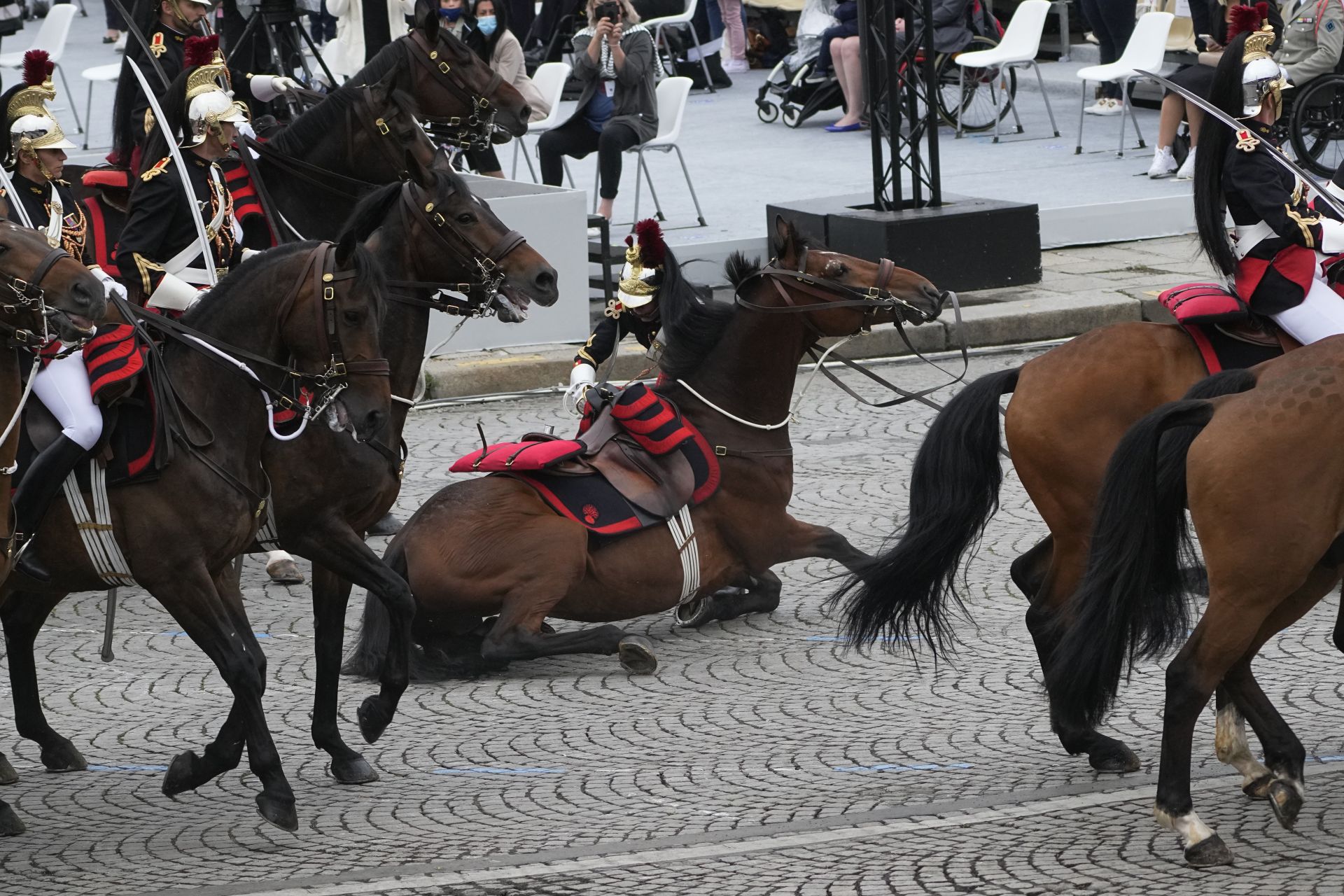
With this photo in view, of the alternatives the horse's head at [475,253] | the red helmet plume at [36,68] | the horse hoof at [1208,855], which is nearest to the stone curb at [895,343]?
the red helmet plume at [36,68]

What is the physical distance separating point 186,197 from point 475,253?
143cm

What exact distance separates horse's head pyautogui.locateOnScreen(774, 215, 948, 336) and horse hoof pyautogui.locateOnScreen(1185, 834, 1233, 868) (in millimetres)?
2850

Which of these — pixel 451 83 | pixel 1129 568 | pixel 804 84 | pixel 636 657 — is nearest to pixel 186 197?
pixel 451 83

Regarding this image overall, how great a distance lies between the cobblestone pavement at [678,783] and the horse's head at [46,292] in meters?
1.55

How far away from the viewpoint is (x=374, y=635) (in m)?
6.93

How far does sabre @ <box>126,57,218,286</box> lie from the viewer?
23.5 feet

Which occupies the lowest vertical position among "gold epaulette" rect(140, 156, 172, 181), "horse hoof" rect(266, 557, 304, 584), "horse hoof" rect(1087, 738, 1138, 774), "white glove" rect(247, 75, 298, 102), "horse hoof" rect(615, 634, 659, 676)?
"horse hoof" rect(266, 557, 304, 584)

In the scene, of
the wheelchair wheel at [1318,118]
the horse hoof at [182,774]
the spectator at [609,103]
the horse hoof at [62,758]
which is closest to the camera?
the horse hoof at [182,774]

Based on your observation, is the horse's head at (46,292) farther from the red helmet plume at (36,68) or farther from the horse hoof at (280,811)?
the red helmet plume at (36,68)

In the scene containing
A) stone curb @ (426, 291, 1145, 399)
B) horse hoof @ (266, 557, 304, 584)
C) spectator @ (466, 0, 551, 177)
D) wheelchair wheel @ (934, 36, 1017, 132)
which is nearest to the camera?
horse hoof @ (266, 557, 304, 584)

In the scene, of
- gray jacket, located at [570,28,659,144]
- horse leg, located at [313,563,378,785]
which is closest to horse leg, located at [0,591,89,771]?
horse leg, located at [313,563,378,785]

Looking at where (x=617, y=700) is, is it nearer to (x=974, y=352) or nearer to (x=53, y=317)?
(x=53, y=317)

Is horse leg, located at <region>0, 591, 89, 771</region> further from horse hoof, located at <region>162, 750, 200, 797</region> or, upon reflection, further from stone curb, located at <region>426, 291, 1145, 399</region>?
stone curb, located at <region>426, 291, 1145, 399</region>

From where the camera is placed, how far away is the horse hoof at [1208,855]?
195 inches
